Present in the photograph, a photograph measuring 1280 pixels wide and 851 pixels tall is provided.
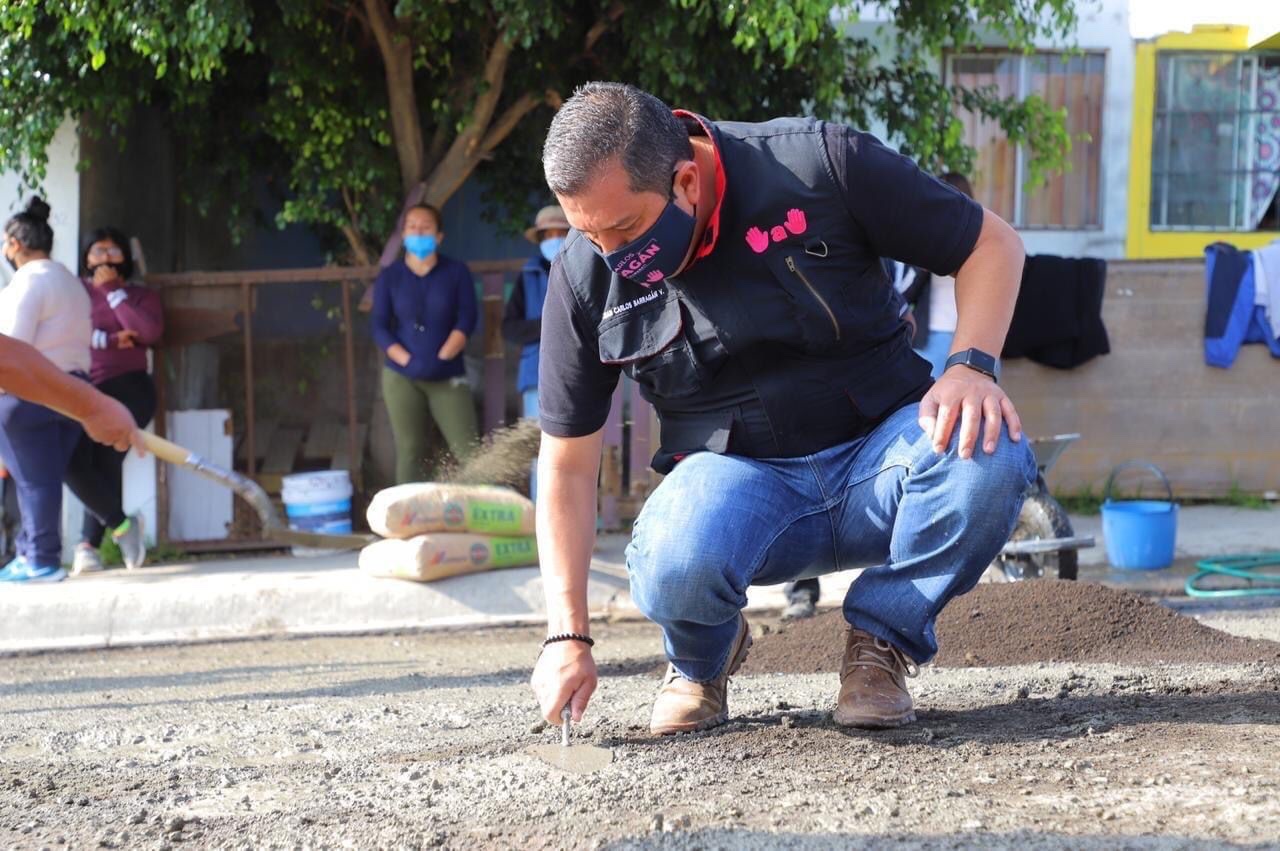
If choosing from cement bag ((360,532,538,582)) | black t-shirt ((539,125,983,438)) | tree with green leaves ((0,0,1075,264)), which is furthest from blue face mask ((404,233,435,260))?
black t-shirt ((539,125,983,438))

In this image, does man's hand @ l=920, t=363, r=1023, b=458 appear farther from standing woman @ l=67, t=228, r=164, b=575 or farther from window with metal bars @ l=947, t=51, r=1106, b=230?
window with metal bars @ l=947, t=51, r=1106, b=230

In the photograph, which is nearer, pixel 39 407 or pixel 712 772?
pixel 712 772

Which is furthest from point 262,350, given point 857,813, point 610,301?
point 857,813

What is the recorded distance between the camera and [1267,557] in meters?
7.29

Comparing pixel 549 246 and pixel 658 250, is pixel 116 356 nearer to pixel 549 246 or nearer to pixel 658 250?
pixel 549 246

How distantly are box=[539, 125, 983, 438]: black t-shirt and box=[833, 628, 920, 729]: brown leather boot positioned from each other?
2.01ft

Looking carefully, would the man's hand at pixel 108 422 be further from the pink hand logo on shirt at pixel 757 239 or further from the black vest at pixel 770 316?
the pink hand logo on shirt at pixel 757 239

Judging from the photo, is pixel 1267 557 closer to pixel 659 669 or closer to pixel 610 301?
pixel 659 669

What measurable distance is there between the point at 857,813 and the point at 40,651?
16.8 ft

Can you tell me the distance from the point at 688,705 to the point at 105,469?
574cm

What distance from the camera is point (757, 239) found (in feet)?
10.7

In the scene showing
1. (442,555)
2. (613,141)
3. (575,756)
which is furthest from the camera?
(442,555)

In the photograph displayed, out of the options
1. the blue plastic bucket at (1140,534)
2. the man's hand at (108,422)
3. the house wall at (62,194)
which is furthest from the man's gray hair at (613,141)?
the house wall at (62,194)

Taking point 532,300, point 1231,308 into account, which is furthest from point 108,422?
point 1231,308
